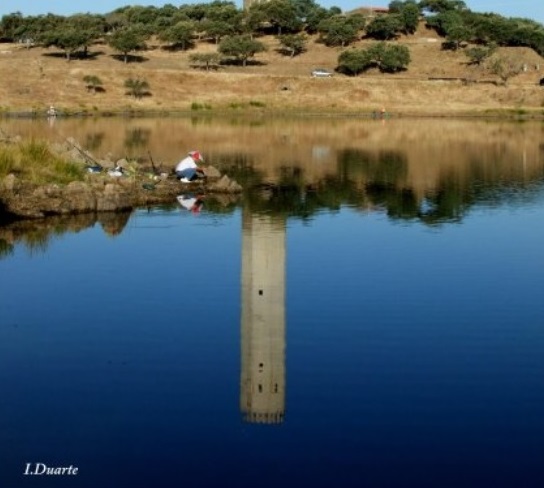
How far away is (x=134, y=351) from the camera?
41.1 ft

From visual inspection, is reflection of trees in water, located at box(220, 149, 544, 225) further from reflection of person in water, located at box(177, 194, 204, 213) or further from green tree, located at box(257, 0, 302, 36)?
green tree, located at box(257, 0, 302, 36)

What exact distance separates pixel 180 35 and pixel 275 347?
91631mm

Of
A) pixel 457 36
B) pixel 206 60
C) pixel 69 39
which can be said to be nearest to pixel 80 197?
pixel 206 60

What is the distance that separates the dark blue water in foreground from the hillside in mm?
58301

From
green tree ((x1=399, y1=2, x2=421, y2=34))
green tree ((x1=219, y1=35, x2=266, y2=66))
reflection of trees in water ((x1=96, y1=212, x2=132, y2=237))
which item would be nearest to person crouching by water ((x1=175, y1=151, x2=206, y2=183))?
reflection of trees in water ((x1=96, y1=212, x2=132, y2=237))

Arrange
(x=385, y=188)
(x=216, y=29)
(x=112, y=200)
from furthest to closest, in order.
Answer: (x=216, y=29) < (x=385, y=188) < (x=112, y=200)

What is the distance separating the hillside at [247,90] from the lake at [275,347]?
54.7 metres

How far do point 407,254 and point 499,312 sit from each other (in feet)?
16.2

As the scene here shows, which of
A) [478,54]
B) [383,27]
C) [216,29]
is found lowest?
[478,54]

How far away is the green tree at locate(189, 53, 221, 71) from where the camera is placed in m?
93.4

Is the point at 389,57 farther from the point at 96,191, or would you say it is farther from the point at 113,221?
the point at 113,221

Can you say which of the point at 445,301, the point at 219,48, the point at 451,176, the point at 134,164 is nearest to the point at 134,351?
the point at 445,301

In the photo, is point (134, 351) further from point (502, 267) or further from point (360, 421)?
point (502, 267)

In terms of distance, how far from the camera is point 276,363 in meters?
12.1
